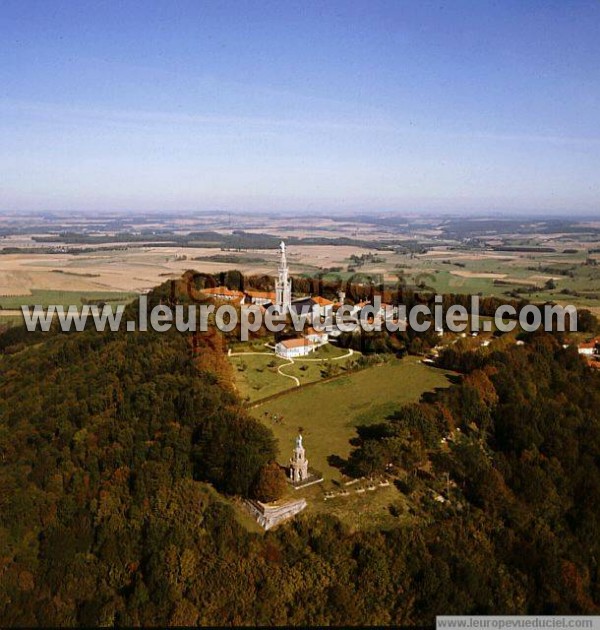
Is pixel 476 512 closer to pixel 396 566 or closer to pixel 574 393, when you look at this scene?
pixel 396 566

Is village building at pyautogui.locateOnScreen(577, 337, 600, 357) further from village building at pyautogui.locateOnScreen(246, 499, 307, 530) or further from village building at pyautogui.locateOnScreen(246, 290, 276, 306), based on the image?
village building at pyautogui.locateOnScreen(246, 499, 307, 530)

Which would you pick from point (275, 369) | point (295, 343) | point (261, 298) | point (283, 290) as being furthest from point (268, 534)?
point (261, 298)

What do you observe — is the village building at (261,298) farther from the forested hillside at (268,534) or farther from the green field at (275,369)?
the forested hillside at (268,534)

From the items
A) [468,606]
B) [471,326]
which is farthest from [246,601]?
[471,326]

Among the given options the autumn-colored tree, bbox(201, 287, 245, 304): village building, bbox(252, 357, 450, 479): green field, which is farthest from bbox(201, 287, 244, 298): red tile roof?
the autumn-colored tree

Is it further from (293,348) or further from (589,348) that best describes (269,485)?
(589,348)

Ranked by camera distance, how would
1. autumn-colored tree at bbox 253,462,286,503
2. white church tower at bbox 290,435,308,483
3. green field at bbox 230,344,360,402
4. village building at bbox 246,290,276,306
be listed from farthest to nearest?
village building at bbox 246,290,276,306 → green field at bbox 230,344,360,402 → white church tower at bbox 290,435,308,483 → autumn-colored tree at bbox 253,462,286,503

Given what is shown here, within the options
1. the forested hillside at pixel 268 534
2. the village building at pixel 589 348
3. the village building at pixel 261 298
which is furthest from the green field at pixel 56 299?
the village building at pixel 589 348
